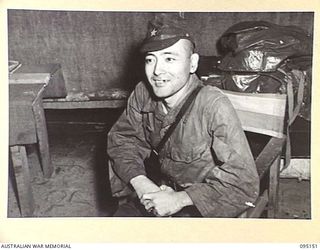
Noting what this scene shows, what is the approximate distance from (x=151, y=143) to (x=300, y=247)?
0.26 meters

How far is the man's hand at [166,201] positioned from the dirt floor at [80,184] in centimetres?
14

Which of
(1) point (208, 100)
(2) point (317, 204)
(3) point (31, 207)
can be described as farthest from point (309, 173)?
(3) point (31, 207)

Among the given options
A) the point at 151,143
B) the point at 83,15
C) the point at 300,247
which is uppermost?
the point at 83,15

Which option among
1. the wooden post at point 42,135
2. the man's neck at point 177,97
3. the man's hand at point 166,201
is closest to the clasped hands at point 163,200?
the man's hand at point 166,201

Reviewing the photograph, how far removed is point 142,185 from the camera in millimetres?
580

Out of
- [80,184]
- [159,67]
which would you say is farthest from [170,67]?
[80,184]

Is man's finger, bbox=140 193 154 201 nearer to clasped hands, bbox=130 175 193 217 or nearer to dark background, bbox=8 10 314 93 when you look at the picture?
clasped hands, bbox=130 175 193 217

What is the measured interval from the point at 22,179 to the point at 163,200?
0.25 metres

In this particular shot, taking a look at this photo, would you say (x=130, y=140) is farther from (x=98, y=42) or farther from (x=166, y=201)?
(x=98, y=42)

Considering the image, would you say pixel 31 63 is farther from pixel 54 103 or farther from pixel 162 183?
pixel 162 183

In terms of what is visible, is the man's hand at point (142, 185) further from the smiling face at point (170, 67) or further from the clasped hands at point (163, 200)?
the smiling face at point (170, 67)

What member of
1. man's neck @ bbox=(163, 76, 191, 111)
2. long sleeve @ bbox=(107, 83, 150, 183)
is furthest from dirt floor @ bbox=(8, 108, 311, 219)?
man's neck @ bbox=(163, 76, 191, 111)

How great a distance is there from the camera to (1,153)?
23.0 inches

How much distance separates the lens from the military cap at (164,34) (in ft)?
1.78
